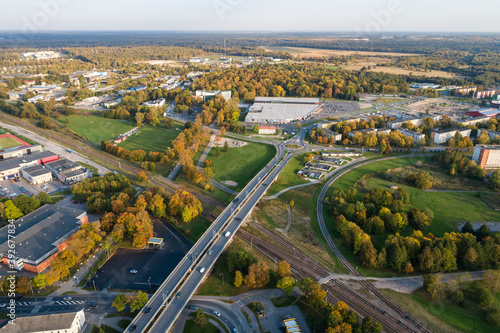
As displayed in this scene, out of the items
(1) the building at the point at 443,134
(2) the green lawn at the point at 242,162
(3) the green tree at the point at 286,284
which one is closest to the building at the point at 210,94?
(2) the green lawn at the point at 242,162

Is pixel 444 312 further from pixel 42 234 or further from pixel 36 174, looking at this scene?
pixel 36 174

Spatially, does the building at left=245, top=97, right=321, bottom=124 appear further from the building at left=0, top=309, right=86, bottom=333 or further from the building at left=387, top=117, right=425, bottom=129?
the building at left=0, top=309, right=86, bottom=333

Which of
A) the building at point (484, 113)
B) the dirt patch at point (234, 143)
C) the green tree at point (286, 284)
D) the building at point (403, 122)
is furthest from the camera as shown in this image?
the building at point (484, 113)

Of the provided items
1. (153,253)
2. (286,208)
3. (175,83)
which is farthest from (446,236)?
(175,83)

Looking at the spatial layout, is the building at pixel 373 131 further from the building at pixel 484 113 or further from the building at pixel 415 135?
the building at pixel 484 113

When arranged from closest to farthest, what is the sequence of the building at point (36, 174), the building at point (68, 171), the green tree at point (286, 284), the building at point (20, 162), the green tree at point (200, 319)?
the green tree at point (200, 319)
the green tree at point (286, 284)
the building at point (36, 174)
the building at point (68, 171)
the building at point (20, 162)

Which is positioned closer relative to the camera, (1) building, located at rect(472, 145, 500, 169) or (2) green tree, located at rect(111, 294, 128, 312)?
(2) green tree, located at rect(111, 294, 128, 312)

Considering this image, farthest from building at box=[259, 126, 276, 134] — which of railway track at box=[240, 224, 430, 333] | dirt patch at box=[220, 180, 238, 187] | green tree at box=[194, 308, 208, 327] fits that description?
green tree at box=[194, 308, 208, 327]
